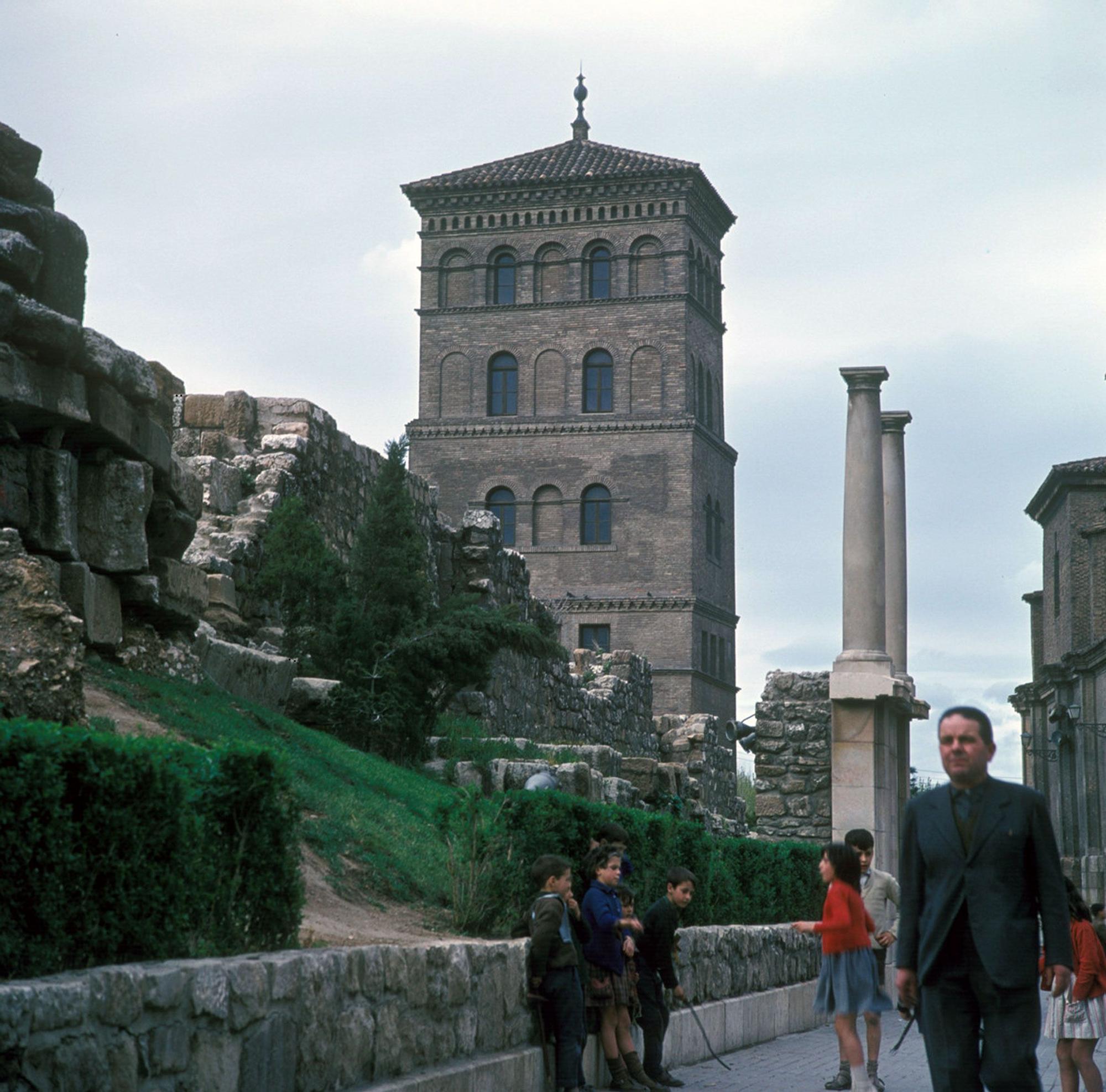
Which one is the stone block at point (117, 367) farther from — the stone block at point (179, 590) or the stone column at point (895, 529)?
the stone column at point (895, 529)

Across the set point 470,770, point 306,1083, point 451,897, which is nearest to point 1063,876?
point 306,1083

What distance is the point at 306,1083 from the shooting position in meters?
6.56

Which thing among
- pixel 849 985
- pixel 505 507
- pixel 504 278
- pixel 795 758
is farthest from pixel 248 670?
pixel 504 278

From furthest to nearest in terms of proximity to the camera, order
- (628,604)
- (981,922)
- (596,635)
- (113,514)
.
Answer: (628,604)
(596,635)
(113,514)
(981,922)

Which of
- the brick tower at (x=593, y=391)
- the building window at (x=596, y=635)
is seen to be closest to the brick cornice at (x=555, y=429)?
the brick tower at (x=593, y=391)

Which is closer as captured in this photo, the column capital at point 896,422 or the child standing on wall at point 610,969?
the child standing on wall at point 610,969

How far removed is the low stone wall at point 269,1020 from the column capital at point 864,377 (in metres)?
10.9

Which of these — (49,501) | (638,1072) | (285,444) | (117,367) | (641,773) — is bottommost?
(638,1072)

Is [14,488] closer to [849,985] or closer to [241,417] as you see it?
[849,985]

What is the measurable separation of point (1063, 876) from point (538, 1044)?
349 cm

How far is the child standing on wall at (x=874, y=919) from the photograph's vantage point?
1059cm

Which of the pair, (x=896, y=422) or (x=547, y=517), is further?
(x=547, y=517)

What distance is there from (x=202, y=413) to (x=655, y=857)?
33.6 feet

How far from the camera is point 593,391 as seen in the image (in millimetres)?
67875
